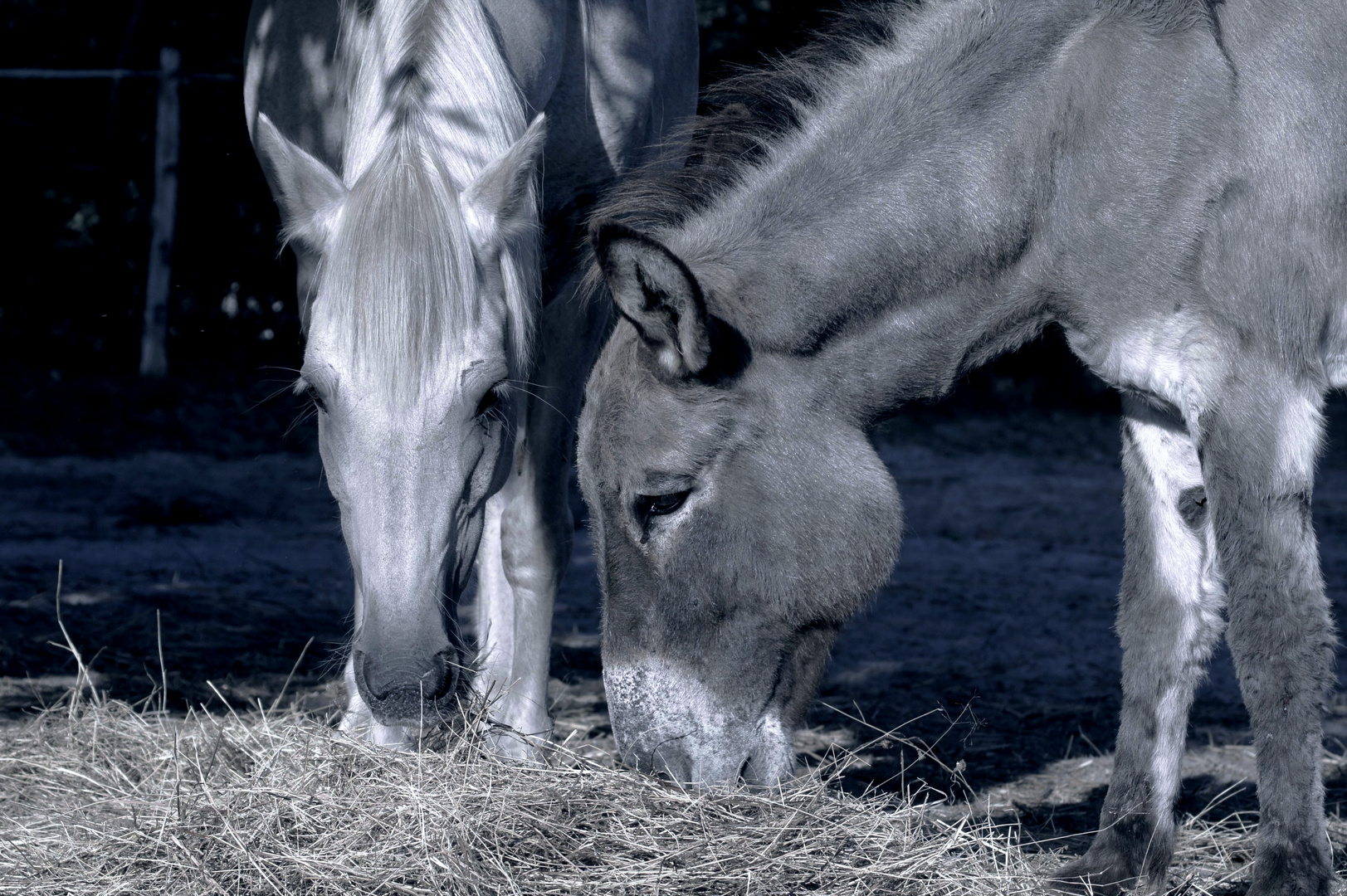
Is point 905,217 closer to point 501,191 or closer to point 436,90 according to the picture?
point 501,191

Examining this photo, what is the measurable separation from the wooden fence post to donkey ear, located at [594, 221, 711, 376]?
26.9 ft

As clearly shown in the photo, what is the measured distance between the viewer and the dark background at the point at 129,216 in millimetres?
9938

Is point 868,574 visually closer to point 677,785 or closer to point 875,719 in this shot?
point 677,785

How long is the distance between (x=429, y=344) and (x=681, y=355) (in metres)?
0.56

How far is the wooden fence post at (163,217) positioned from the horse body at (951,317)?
7928 mm

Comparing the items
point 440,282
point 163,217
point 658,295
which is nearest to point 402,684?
point 440,282

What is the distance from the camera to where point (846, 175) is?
9.88 ft

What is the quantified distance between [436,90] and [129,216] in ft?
26.5

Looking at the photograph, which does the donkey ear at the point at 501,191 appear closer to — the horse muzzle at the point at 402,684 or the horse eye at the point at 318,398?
the horse eye at the point at 318,398

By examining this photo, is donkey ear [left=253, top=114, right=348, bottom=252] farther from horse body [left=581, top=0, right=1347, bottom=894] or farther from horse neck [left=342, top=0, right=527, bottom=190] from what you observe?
horse body [left=581, top=0, right=1347, bottom=894]

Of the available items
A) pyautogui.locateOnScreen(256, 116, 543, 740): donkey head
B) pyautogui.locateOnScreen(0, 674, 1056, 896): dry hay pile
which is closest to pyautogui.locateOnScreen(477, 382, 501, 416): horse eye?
pyautogui.locateOnScreen(256, 116, 543, 740): donkey head

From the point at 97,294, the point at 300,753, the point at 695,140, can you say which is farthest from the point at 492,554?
the point at 97,294

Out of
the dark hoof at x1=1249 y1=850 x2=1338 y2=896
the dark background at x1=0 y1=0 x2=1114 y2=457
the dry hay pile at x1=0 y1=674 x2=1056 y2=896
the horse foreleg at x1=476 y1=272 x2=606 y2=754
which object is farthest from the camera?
the dark background at x1=0 y1=0 x2=1114 y2=457

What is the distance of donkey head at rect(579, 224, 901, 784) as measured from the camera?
9.64 feet
